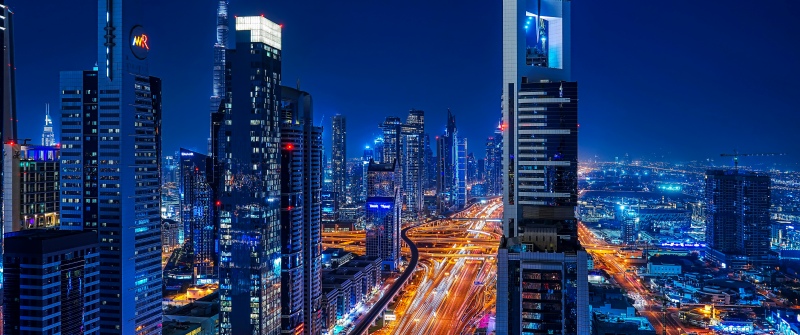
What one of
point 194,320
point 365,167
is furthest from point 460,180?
point 194,320

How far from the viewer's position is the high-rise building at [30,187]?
26812 millimetres

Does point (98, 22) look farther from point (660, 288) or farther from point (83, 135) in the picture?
point (660, 288)

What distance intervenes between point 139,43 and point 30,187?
881cm

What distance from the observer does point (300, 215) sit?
34125 millimetres

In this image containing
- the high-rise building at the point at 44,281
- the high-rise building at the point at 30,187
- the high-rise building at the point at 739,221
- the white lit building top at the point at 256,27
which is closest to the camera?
the high-rise building at the point at 44,281

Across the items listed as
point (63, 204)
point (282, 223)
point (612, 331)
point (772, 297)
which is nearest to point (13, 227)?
point (63, 204)

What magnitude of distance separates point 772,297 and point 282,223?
37.8 metres

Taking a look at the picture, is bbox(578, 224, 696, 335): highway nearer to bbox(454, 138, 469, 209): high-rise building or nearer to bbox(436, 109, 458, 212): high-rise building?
bbox(436, 109, 458, 212): high-rise building

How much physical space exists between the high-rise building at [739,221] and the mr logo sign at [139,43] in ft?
169

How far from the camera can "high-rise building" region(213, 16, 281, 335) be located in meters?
28.7

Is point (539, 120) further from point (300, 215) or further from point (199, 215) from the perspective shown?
point (199, 215)

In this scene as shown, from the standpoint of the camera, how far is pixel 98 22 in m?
25.6

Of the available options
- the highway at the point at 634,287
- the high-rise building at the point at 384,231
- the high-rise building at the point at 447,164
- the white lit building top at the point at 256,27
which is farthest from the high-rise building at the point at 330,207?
the white lit building top at the point at 256,27

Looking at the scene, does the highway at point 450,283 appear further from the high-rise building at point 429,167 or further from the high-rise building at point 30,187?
the high-rise building at point 429,167
